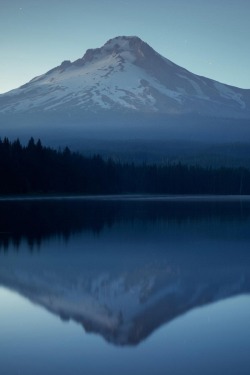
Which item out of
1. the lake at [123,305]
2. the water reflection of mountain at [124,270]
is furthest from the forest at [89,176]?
the lake at [123,305]

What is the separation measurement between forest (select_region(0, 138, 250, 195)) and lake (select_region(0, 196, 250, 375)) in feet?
142

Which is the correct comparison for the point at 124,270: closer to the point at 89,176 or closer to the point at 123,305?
the point at 123,305

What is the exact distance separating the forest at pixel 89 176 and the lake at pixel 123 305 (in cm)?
4321

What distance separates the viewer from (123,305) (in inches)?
562

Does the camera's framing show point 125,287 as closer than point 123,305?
No

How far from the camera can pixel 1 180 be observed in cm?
6750

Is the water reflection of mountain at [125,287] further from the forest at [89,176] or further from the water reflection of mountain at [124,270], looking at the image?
the forest at [89,176]

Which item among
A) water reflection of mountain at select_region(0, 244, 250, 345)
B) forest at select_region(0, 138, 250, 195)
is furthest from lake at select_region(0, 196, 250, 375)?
forest at select_region(0, 138, 250, 195)

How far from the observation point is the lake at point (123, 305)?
10.5m

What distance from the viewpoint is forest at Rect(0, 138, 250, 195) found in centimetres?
7044

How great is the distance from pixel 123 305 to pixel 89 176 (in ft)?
229

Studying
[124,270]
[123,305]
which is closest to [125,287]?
[123,305]

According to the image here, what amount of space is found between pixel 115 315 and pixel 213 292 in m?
3.19

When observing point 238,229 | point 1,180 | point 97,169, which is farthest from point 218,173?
point 238,229
